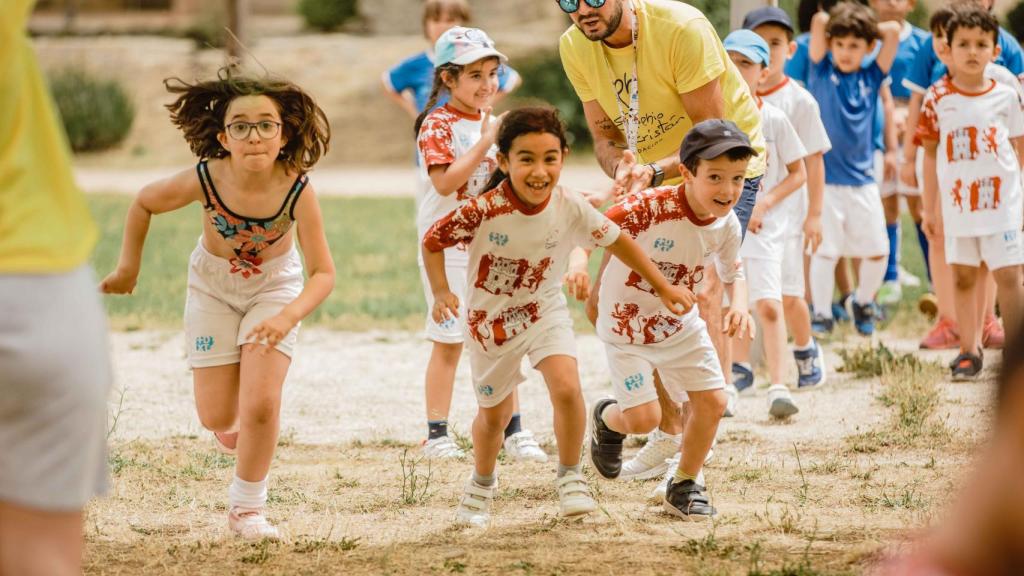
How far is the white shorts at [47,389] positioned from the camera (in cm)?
241

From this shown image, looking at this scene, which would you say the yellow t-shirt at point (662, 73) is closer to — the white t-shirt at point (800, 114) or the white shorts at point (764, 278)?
the white shorts at point (764, 278)

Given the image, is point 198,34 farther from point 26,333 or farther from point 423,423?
point 26,333

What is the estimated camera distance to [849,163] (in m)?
8.77

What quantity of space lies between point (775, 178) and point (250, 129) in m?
3.50

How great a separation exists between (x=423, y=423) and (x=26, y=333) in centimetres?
454

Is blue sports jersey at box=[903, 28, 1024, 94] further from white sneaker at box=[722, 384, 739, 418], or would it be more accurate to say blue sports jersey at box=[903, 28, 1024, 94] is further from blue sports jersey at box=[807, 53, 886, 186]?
white sneaker at box=[722, 384, 739, 418]

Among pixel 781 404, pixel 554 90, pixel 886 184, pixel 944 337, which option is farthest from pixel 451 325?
pixel 554 90

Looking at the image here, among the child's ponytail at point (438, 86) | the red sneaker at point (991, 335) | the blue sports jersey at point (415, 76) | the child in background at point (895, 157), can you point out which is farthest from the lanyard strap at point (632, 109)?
the blue sports jersey at point (415, 76)

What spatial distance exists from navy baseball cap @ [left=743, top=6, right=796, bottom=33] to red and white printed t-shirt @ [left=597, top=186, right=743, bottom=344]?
2618mm

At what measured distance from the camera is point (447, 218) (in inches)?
181

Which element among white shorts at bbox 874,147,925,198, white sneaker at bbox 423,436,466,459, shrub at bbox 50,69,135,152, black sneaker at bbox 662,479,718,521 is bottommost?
shrub at bbox 50,69,135,152

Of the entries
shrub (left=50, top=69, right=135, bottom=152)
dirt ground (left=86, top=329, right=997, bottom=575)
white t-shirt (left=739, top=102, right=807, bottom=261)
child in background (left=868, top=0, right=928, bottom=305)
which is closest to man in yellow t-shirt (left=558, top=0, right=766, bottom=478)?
dirt ground (left=86, top=329, right=997, bottom=575)

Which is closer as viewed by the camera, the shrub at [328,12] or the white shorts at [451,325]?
the white shorts at [451,325]

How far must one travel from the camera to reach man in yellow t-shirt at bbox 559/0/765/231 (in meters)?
5.23
